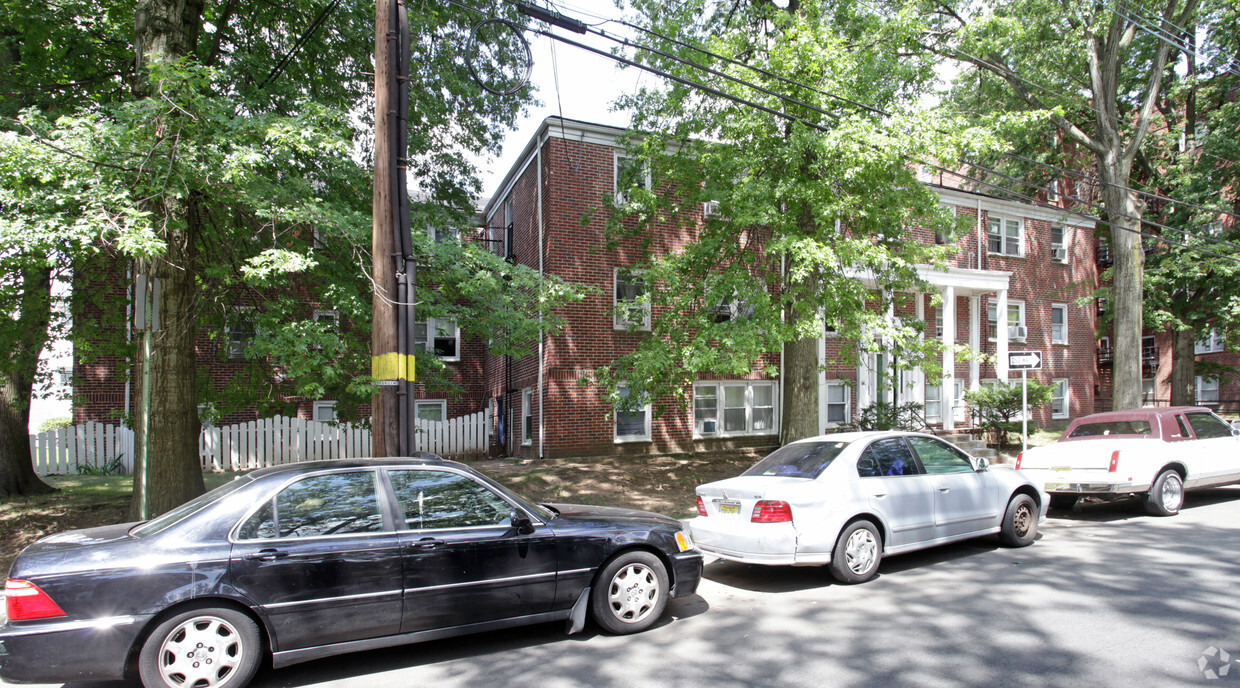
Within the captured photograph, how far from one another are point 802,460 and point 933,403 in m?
17.5

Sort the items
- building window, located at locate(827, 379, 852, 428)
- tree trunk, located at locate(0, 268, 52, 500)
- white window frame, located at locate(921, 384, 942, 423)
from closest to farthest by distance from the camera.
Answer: tree trunk, located at locate(0, 268, 52, 500) < building window, located at locate(827, 379, 852, 428) < white window frame, located at locate(921, 384, 942, 423)

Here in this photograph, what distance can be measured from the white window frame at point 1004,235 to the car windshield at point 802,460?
1975 cm

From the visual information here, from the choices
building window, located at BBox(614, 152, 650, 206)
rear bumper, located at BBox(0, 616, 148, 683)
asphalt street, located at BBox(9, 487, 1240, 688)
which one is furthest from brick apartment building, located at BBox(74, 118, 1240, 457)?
rear bumper, located at BBox(0, 616, 148, 683)

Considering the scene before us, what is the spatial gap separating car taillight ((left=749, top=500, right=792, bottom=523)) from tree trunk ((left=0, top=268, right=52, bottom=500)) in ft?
35.2

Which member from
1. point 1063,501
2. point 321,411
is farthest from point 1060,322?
point 321,411

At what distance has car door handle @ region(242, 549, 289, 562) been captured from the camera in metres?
4.48

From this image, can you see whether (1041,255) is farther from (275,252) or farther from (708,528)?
(275,252)

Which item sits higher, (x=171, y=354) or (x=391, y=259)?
(x=391, y=259)

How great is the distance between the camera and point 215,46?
11.5 m

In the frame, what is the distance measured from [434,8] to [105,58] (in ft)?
18.3

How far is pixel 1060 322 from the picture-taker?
25.7 metres

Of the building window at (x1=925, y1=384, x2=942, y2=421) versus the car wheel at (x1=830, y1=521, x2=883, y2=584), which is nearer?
the car wheel at (x1=830, y1=521, x2=883, y2=584)

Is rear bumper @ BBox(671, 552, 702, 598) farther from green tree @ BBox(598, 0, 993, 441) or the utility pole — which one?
green tree @ BBox(598, 0, 993, 441)

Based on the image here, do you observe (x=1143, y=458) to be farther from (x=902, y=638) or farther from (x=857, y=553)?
(x=902, y=638)
